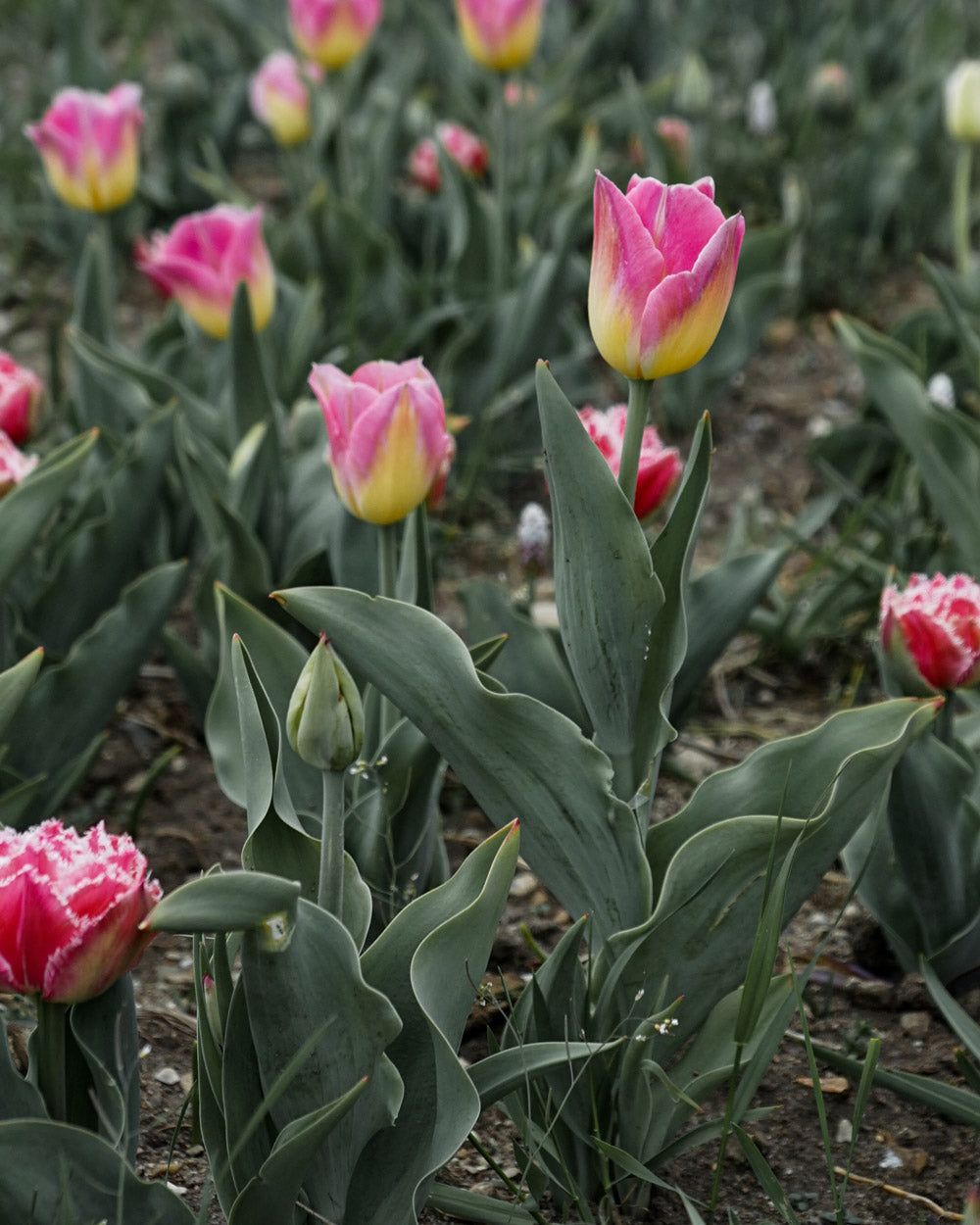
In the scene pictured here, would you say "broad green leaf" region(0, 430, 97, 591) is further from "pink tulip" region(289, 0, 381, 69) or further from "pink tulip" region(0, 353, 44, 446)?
"pink tulip" region(289, 0, 381, 69)

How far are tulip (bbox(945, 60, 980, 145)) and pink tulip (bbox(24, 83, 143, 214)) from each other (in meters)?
1.34

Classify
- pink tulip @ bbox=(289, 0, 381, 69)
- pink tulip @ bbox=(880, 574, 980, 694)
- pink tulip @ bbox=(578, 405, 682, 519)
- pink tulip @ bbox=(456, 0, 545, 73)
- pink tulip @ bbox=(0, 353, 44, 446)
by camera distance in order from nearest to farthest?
pink tulip @ bbox=(880, 574, 980, 694)
pink tulip @ bbox=(578, 405, 682, 519)
pink tulip @ bbox=(0, 353, 44, 446)
pink tulip @ bbox=(456, 0, 545, 73)
pink tulip @ bbox=(289, 0, 381, 69)

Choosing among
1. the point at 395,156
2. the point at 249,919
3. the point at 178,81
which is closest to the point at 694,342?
the point at 249,919

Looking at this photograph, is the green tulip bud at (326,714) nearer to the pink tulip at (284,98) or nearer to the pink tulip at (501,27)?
the pink tulip at (501,27)

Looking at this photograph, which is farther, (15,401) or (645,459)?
(15,401)

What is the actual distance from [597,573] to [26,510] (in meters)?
0.67

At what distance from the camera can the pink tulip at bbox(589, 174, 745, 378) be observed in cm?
101

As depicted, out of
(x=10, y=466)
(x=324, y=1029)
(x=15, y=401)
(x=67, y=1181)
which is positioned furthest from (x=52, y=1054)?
(x=15, y=401)

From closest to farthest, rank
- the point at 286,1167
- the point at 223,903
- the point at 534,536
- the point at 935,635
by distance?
the point at 223,903 < the point at 286,1167 < the point at 935,635 < the point at 534,536

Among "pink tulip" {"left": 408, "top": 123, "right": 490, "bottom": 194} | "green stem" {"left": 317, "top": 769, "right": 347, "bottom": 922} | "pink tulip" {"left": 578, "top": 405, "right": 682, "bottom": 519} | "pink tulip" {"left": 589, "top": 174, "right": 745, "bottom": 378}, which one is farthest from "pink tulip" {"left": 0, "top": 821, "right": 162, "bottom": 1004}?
"pink tulip" {"left": 408, "top": 123, "right": 490, "bottom": 194}

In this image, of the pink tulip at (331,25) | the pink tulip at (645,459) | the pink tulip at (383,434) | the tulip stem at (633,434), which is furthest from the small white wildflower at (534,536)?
the pink tulip at (331,25)

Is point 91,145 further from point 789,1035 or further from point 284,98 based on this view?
point 789,1035

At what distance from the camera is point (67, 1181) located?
93 cm

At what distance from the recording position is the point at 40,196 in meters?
3.41
